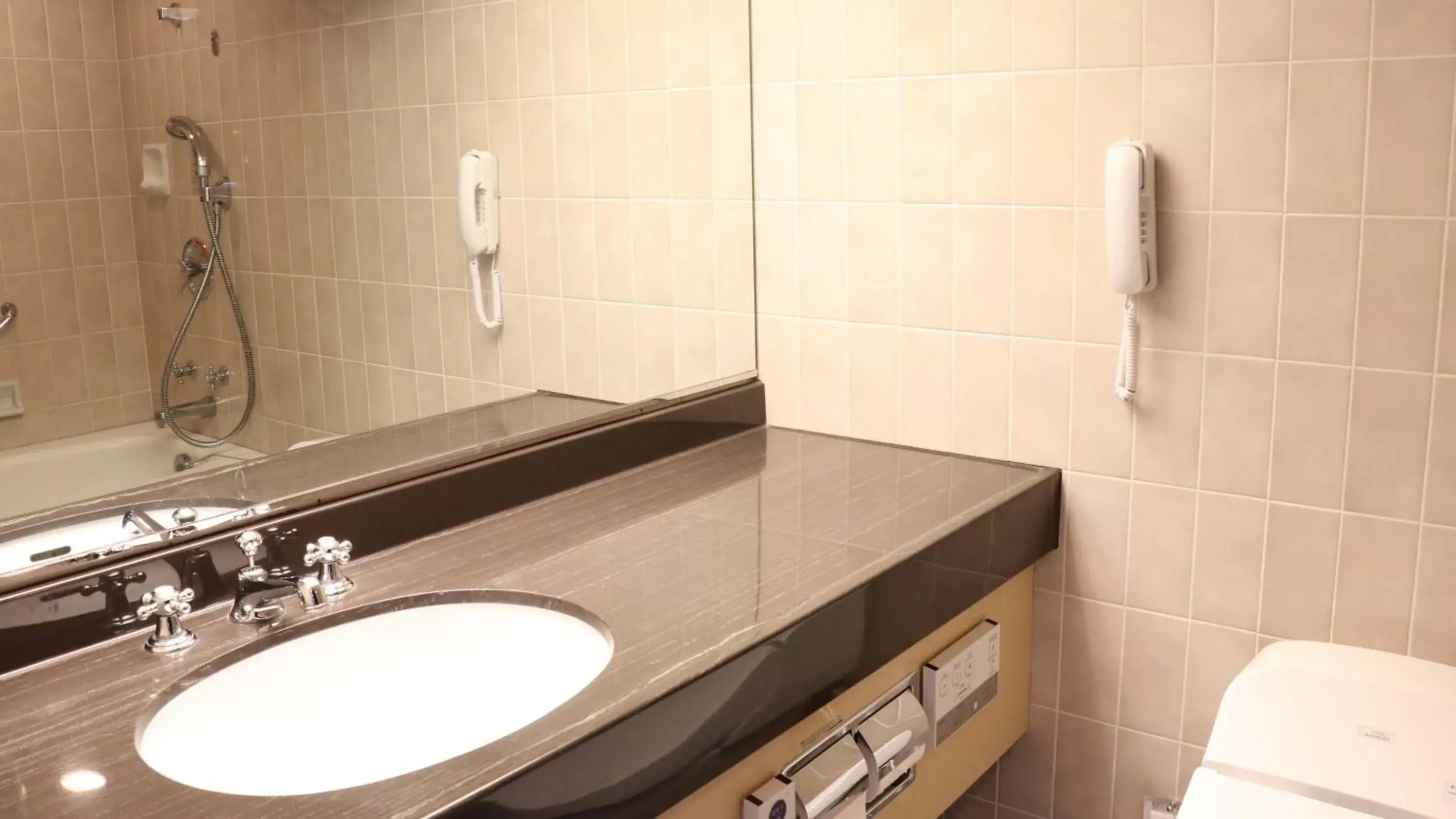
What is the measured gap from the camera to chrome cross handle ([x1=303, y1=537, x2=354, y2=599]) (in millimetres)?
1438

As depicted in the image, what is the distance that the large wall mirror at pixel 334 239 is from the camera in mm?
1285

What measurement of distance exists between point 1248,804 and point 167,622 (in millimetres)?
1194

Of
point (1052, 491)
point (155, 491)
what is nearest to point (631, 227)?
point (1052, 491)

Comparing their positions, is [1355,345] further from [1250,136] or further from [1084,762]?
[1084,762]

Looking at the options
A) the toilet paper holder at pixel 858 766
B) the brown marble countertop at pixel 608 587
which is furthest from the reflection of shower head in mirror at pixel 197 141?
the toilet paper holder at pixel 858 766

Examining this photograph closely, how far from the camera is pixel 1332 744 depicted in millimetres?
1449

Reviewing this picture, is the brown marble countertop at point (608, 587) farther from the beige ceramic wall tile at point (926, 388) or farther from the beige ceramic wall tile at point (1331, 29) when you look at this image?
the beige ceramic wall tile at point (1331, 29)

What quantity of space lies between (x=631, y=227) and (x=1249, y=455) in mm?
1030

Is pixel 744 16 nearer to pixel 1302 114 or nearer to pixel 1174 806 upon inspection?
pixel 1302 114

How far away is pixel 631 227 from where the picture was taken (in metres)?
2.09

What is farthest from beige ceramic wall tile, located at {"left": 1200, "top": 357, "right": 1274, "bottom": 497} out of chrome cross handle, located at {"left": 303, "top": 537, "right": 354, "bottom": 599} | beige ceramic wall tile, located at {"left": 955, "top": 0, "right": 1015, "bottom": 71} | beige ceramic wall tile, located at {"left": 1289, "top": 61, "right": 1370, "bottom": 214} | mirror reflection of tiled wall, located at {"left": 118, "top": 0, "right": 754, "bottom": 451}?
chrome cross handle, located at {"left": 303, "top": 537, "right": 354, "bottom": 599}

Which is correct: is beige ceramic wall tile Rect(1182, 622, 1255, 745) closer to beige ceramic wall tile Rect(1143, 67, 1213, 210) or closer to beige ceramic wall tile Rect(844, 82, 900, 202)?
beige ceramic wall tile Rect(1143, 67, 1213, 210)

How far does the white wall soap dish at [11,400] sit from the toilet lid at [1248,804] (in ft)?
4.33

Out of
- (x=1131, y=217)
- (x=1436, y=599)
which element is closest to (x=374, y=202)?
(x=1131, y=217)
